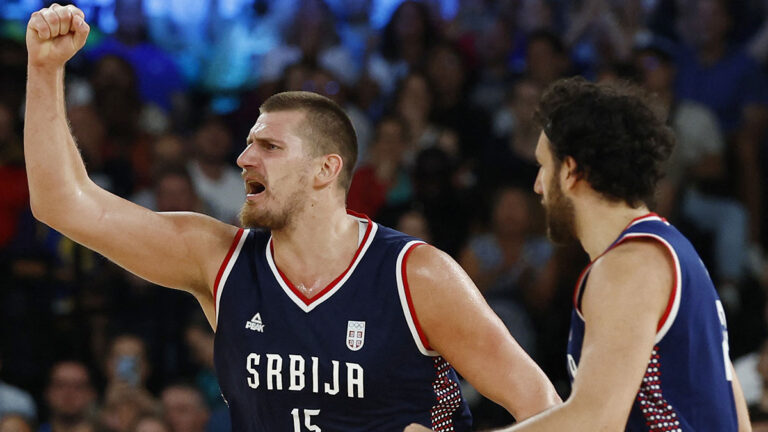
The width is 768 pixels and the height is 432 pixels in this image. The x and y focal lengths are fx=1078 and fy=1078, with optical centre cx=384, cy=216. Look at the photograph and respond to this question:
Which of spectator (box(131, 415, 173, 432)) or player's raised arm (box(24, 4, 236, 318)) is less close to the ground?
player's raised arm (box(24, 4, 236, 318))

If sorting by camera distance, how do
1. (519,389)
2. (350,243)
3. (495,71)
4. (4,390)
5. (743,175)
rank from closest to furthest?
(519,389), (350,243), (4,390), (743,175), (495,71)

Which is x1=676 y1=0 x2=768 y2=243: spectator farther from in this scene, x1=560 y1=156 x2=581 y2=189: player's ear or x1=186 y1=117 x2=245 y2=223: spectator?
x1=560 y1=156 x2=581 y2=189: player's ear

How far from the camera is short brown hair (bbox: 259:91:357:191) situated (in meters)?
3.89

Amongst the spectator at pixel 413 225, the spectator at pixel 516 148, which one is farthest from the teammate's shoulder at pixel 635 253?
the spectator at pixel 516 148

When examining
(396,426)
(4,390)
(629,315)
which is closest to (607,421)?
(629,315)

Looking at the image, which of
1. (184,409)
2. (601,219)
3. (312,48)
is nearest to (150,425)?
(184,409)

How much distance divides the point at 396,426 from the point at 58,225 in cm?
132

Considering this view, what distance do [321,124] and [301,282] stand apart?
0.59 m

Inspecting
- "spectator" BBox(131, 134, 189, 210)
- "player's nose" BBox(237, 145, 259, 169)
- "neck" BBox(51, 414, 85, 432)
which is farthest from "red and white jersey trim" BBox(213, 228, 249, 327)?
"spectator" BBox(131, 134, 189, 210)

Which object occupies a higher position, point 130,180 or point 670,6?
point 670,6

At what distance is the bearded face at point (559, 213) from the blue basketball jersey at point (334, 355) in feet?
2.15

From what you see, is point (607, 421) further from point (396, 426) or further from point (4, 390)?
point (4, 390)

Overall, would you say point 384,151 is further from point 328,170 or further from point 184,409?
point 328,170

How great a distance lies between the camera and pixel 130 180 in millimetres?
7531
